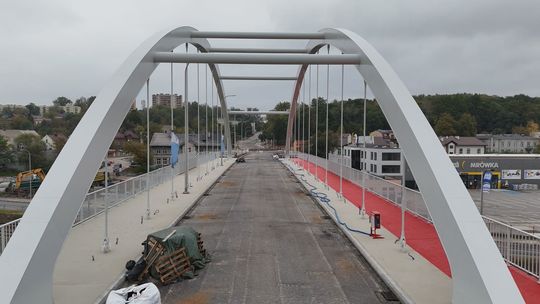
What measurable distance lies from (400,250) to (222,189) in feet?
52.9

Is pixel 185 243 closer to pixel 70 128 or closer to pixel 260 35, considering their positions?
pixel 260 35

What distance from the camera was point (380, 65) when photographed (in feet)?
38.9

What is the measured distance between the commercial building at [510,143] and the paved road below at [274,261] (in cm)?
9779

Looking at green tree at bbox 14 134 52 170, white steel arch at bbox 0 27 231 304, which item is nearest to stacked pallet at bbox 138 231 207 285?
white steel arch at bbox 0 27 231 304

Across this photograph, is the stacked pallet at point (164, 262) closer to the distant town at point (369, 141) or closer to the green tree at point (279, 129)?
the distant town at point (369, 141)

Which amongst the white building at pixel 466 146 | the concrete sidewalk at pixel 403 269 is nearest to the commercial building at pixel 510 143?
the white building at pixel 466 146

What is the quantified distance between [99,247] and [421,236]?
8.61 meters

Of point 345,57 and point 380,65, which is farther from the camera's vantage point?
point 345,57

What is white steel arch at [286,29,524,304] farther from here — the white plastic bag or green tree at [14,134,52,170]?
green tree at [14,134,52,170]

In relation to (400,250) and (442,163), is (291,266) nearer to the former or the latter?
(400,250)

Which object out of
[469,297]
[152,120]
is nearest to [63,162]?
[469,297]

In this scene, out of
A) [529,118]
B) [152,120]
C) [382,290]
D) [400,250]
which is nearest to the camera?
[382,290]

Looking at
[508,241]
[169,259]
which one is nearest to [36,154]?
[169,259]

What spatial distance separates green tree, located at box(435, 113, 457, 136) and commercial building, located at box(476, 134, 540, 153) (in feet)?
23.9
